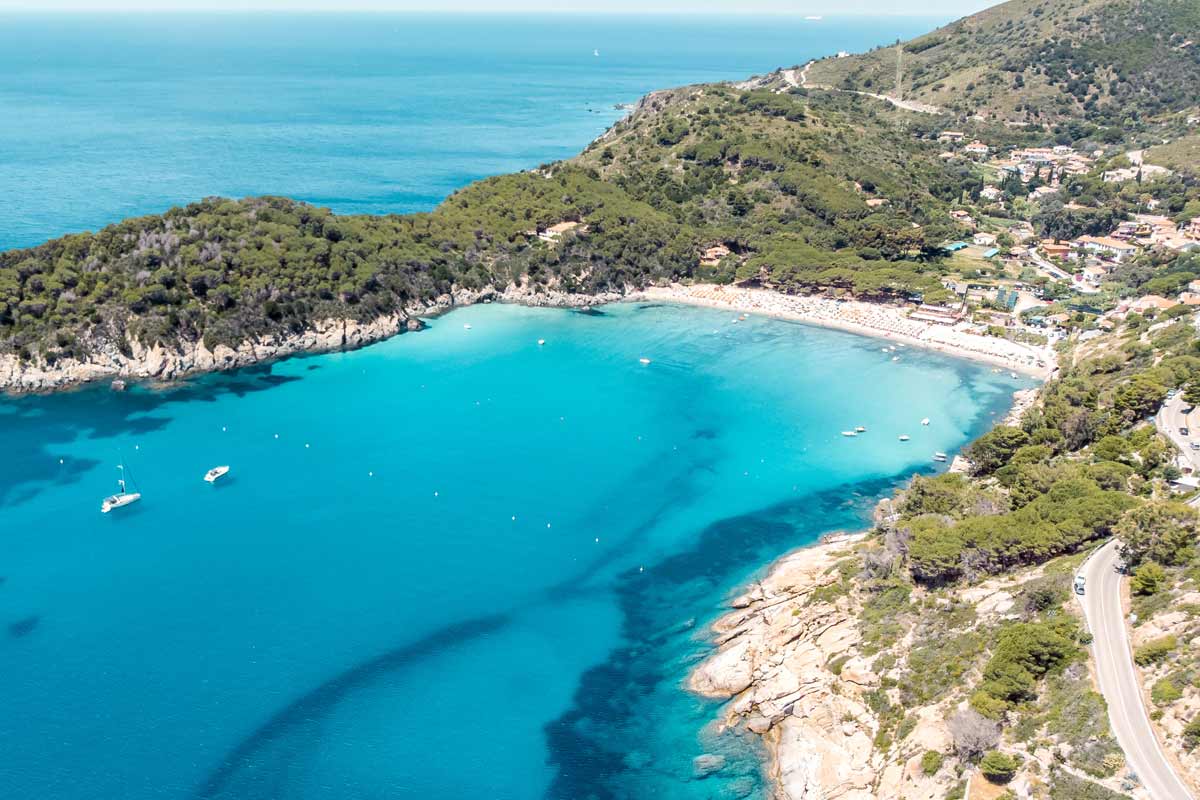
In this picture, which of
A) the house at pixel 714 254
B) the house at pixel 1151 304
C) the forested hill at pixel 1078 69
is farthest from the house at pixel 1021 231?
the forested hill at pixel 1078 69

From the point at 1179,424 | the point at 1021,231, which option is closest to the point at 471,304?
the point at 1179,424

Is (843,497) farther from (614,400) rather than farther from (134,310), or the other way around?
(134,310)

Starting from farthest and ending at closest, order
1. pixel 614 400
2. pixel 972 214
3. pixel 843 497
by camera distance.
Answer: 1. pixel 972 214
2. pixel 614 400
3. pixel 843 497

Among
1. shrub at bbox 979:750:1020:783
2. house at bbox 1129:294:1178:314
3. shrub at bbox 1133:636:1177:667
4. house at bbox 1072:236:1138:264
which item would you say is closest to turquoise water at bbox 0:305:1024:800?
shrub at bbox 979:750:1020:783

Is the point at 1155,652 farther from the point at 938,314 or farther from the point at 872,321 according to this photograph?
the point at 938,314

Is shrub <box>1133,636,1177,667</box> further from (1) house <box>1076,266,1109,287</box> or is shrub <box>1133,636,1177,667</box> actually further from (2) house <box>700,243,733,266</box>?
(2) house <box>700,243,733,266</box>

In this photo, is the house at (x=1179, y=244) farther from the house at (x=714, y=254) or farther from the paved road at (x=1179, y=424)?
the house at (x=714, y=254)

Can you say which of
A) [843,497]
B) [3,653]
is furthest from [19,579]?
[843,497]
